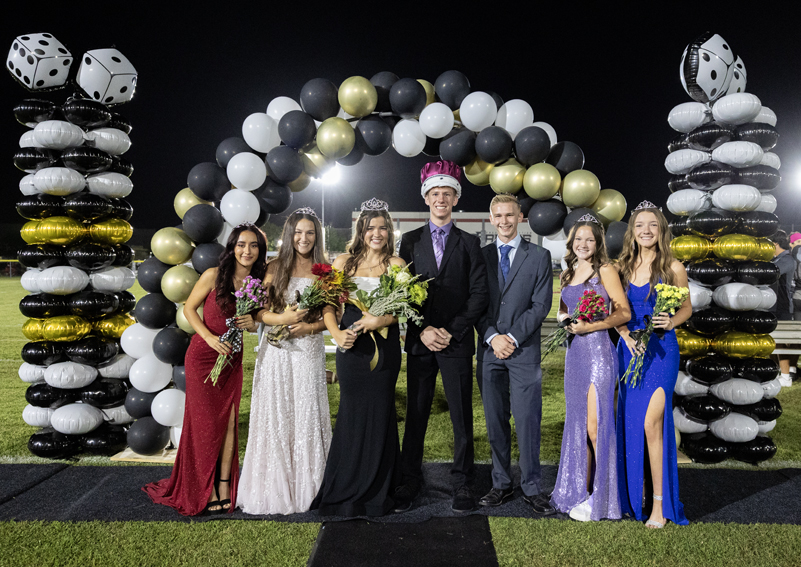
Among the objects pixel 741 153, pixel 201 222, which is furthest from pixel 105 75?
pixel 741 153

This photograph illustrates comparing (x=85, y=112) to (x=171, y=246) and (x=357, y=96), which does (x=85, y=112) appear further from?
(x=357, y=96)

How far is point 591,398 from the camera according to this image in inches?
150

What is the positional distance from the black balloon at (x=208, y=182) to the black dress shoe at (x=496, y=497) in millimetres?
3680

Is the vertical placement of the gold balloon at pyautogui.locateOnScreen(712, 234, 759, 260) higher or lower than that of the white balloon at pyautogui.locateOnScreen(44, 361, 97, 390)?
higher

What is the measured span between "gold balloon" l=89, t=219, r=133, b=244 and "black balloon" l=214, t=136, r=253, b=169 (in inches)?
51.4

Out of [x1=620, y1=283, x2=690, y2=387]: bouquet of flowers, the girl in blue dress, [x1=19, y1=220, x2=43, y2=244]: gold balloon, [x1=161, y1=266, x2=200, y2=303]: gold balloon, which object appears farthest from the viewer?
[x1=19, y1=220, x2=43, y2=244]: gold balloon

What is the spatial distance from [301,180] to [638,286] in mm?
3460

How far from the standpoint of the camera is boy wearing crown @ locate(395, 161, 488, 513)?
388 centimetres

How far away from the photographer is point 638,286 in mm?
3865

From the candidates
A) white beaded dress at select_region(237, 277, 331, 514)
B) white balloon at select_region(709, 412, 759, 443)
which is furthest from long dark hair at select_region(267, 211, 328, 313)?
white balloon at select_region(709, 412, 759, 443)

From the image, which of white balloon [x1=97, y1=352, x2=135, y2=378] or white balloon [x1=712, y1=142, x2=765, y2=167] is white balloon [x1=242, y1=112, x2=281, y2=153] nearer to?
white balloon [x1=97, y1=352, x2=135, y2=378]

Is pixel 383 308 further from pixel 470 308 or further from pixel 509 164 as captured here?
pixel 509 164

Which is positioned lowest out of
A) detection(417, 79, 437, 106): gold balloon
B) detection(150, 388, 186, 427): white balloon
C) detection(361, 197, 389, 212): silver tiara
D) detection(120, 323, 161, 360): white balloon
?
detection(150, 388, 186, 427): white balloon

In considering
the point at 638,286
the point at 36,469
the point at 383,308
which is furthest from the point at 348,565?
the point at 36,469
